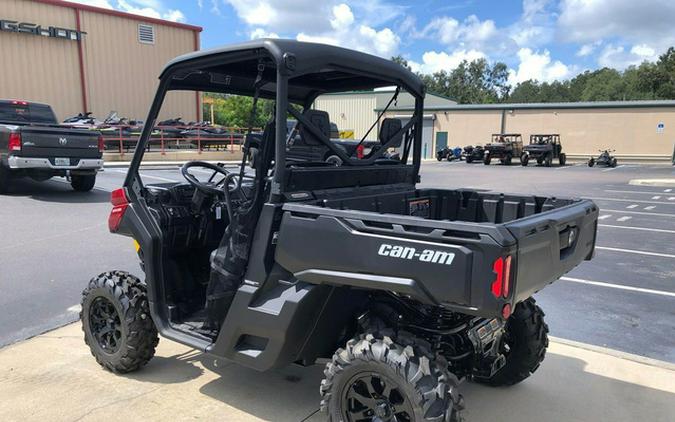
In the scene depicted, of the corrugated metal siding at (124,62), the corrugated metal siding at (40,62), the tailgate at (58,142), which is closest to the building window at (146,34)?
the corrugated metal siding at (124,62)

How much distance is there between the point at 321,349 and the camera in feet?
9.54

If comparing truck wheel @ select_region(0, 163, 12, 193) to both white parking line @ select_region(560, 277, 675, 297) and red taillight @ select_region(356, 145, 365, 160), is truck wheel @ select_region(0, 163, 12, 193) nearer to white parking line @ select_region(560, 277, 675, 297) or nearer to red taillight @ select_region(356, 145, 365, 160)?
red taillight @ select_region(356, 145, 365, 160)

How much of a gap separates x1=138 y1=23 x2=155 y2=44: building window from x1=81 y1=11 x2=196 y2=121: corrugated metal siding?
18 cm

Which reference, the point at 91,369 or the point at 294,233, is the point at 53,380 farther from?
the point at 294,233

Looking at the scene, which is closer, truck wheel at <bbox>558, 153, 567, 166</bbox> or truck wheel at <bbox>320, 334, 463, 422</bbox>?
truck wheel at <bbox>320, 334, 463, 422</bbox>

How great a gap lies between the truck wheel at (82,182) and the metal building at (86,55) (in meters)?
13.3

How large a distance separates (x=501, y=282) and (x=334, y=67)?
5.22ft

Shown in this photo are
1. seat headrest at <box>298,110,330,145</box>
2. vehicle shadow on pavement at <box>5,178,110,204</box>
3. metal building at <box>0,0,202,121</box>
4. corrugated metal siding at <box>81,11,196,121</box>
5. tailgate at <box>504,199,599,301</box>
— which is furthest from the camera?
corrugated metal siding at <box>81,11,196,121</box>

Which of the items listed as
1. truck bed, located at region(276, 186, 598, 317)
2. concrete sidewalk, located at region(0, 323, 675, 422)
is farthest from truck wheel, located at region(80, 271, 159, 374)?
truck bed, located at region(276, 186, 598, 317)

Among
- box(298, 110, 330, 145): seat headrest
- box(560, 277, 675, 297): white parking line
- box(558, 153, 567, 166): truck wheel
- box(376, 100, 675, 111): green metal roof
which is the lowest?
box(560, 277, 675, 297): white parking line

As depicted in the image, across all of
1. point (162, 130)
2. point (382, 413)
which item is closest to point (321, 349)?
point (382, 413)

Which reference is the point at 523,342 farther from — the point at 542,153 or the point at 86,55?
the point at 542,153

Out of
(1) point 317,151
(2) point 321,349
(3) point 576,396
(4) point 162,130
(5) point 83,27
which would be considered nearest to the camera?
(2) point 321,349

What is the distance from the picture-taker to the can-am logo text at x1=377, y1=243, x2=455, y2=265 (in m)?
2.20
